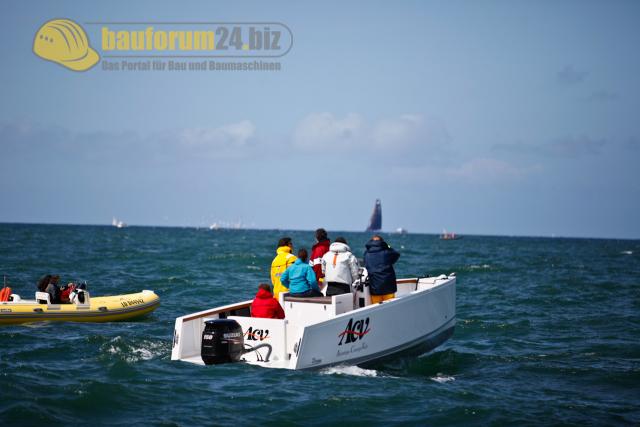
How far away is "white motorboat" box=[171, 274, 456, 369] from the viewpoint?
36.3 feet

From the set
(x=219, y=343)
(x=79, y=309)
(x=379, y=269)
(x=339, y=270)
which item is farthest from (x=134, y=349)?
(x=79, y=309)

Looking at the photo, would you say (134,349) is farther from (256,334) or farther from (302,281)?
(302,281)

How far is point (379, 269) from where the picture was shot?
1262 cm

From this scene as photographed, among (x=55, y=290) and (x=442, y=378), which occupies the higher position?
(x=55, y=290)

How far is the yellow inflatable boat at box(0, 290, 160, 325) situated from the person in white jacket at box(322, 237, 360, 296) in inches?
330

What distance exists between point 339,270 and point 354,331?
4.20 ft

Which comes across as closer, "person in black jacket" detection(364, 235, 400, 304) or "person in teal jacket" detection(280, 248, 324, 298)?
"person in teal jacket" detection(280, 248, 324, 298)

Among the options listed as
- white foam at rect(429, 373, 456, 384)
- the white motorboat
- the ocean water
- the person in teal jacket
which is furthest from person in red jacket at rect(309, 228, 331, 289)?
white foam at rect(429, 373, 456, 384)

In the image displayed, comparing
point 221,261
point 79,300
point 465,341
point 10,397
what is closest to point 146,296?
point 79,300

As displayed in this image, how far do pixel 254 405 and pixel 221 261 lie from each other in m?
35.8

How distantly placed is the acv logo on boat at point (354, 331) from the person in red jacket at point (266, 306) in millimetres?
1257

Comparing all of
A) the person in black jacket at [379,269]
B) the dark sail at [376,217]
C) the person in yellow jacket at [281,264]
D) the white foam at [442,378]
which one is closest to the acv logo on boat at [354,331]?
the person in black jacket at [379,269]

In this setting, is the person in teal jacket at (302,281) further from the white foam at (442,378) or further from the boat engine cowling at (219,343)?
the white foam at (442,378)

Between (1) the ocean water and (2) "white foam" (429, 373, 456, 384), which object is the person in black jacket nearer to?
(1) the ocean water
